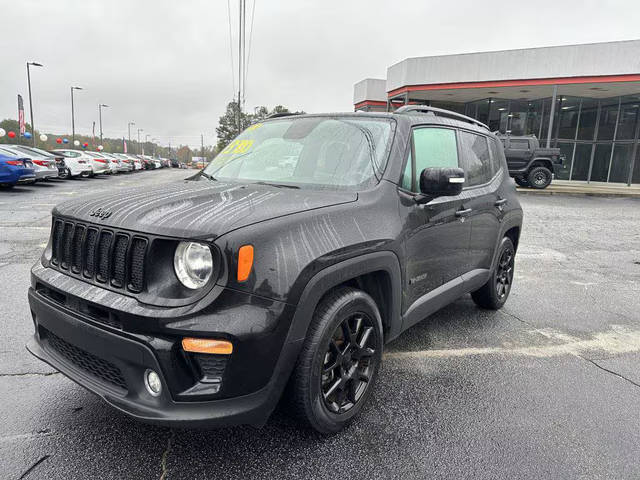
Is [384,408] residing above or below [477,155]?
below

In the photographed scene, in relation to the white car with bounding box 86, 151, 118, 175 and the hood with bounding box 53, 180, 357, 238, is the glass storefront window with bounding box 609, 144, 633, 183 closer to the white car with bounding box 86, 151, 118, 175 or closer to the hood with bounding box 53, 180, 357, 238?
the hood with bounding box 53, 180, 357, 238

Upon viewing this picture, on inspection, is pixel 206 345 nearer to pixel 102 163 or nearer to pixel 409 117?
pixel 409 117

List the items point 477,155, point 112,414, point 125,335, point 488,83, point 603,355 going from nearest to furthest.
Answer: point 125,335 → point 112,414 → point 603,355 → point 477,155 → point 488,83

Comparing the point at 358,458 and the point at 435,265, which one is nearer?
the point at 358,458

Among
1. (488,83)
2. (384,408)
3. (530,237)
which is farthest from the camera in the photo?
(488,83)

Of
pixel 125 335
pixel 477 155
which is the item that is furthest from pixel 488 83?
pixel 125 335

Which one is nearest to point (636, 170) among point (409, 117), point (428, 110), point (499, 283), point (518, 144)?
point (518, 144)

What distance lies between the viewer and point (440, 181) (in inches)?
108

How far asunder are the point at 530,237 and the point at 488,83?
1603 cm

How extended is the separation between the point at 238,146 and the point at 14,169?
14429 millimetres

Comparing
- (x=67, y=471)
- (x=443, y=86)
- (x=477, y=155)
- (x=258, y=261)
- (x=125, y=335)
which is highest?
(x=443, y=86)

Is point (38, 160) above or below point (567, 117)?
below

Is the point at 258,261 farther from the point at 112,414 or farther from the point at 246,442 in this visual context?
the point at 112,414

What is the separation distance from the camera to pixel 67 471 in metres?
2.09
